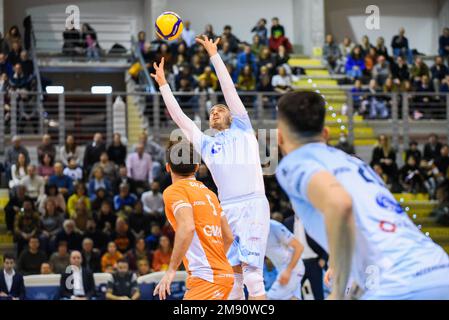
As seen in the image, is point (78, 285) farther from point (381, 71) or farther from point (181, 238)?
point (381, 71)

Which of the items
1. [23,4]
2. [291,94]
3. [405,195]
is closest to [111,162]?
[405,195]

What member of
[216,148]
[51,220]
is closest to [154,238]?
[51,220]

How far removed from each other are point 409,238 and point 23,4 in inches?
909

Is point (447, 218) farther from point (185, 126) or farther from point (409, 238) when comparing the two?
point (409, 238)

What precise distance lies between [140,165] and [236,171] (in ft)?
33.2

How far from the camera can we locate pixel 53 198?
1697 cm

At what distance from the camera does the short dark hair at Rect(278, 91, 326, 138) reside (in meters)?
4.50

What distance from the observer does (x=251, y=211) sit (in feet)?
27.1

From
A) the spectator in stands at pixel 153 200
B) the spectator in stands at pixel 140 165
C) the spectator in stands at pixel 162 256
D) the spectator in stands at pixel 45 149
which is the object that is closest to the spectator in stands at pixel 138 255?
the spectator in stands at pixel 162 256

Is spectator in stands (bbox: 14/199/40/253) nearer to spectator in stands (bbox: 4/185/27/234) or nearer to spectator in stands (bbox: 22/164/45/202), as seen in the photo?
spectator in stands (bbox: 4/185/27/234)

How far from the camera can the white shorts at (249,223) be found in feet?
26.8

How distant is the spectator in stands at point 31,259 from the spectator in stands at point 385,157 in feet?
24.5

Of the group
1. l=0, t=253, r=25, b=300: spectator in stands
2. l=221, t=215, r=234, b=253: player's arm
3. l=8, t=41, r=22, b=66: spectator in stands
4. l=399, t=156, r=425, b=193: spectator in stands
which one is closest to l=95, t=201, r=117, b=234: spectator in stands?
l=0, t=253, r=25, b=300: spectator in stands

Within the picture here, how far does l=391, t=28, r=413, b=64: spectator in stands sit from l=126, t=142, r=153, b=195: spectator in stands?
10310 millimetres
